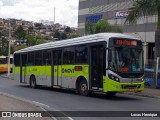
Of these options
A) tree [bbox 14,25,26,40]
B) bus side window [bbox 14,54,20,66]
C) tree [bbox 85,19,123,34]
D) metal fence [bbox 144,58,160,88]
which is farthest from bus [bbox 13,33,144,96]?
tree [bbox 14,25,26,40]

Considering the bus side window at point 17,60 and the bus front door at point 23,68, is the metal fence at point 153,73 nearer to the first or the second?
the bus front door at point 23,68

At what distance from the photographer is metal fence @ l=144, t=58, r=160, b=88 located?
96.4ft

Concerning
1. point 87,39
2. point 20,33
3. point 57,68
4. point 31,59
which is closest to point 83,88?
point 87,39

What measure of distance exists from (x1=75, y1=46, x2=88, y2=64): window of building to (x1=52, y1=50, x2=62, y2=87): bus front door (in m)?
2.49

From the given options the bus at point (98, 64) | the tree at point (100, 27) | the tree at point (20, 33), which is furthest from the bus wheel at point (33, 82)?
the tree at point (20, 33)

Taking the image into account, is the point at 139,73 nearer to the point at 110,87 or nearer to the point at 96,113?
the point at 110,87

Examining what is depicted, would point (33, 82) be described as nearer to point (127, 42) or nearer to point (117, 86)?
point (127, 42)

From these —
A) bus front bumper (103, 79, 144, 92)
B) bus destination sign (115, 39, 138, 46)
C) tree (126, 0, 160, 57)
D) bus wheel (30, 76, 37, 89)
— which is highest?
tree (126, 0, 160, 57)

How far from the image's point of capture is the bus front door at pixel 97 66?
825 inches

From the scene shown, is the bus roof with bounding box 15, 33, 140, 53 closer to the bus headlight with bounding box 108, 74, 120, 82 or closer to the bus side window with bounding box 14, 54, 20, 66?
the bus headlight with bounding box 108, 74, 120, 82

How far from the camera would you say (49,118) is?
1255cm

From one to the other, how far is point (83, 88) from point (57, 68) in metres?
3.92

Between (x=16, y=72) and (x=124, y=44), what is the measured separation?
15.8m

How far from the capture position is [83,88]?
22.6 meters
